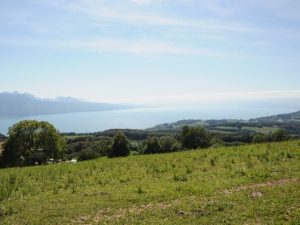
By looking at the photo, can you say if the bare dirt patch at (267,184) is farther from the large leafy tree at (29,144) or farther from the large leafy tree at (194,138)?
the large leafy tree at (194,138)

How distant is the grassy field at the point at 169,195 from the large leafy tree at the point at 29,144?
26.3m

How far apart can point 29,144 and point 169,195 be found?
3665 cm

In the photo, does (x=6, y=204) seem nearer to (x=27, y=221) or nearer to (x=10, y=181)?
(x=27, y=221)

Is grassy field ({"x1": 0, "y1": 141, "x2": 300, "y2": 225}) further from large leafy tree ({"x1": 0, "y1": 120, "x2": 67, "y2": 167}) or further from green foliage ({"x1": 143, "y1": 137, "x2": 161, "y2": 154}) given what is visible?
green foliage ({"x1": 143, "y1": 137, "x2": 161, "y2": 154})

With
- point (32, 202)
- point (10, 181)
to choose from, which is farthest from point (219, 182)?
point (10, 181)

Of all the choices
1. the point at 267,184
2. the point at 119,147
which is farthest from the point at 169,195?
the point at 119,147

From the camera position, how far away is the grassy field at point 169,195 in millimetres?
6352

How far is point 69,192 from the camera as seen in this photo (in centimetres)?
978

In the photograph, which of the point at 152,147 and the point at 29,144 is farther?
the point at 152,147

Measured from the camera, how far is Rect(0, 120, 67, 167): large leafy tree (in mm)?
35844

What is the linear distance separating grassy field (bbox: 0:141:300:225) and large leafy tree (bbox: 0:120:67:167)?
26.3 m

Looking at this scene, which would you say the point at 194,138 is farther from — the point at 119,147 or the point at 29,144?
the point at 29,144

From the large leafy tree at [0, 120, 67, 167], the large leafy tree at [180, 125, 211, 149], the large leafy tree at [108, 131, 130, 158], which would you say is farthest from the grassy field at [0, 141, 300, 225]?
the large leafy tree at [180, 125, 211, 149]

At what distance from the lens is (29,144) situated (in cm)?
3675
